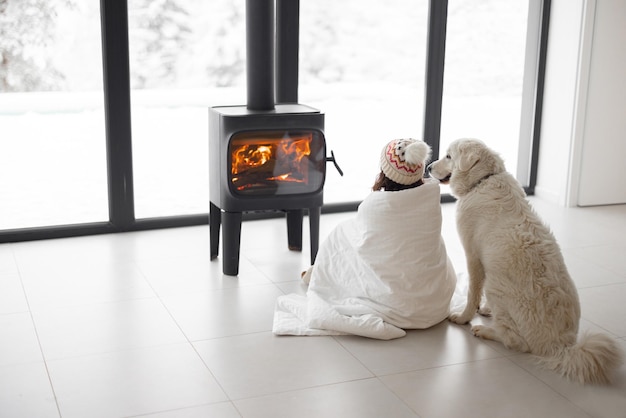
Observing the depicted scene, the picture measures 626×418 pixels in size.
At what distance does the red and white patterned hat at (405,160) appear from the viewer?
10.3 feet

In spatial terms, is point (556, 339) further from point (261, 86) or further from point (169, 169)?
point (169, 169)

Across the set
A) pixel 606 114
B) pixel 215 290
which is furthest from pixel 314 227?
pixel 606 114

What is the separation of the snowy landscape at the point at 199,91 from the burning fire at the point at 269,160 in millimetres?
1005

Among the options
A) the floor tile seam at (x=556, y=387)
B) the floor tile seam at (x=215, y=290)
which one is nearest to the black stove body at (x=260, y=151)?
the floor tile seam at (x=215, y=290)

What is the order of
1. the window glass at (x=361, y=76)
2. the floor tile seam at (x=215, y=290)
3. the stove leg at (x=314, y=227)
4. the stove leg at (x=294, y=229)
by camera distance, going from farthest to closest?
the window glass at (x=361, y=76) → the stove leg at (x=294, y=229) → the stove leg at (x=314, y=227) → the floor tile seam at (x=215, y=290)

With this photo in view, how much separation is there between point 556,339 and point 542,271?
0.87ft

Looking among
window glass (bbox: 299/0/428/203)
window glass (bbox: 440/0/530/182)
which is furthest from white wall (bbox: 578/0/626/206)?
window glass (bbox: 299/0/428/203)

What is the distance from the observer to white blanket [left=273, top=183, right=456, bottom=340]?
3.14 metres

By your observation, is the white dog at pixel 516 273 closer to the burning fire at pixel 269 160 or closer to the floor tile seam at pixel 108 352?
the burning fire at pixel 269 160

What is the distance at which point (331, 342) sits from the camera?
3.07 metres

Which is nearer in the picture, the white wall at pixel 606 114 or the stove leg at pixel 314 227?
the stove leg at pixel 314 227

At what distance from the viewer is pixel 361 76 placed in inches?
197

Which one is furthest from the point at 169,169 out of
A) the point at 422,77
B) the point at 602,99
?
the point at 602,99

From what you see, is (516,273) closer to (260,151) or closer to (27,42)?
(260,151)
